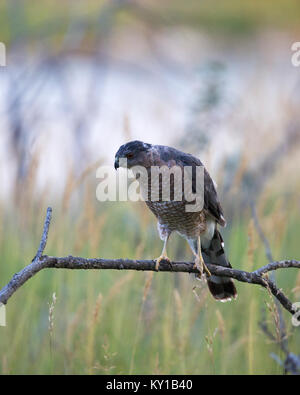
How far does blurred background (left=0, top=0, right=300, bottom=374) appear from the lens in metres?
3.45

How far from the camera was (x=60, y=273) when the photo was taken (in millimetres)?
3723

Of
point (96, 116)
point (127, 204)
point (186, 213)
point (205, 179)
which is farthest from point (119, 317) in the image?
point (96, 116)

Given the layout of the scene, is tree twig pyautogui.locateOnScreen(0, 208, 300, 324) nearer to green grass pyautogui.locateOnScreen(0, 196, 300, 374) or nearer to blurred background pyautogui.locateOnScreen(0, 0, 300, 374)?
blurred background pyautogui.locateOnScreen(0, 0, 300, 374)

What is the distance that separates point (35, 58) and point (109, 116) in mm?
1068

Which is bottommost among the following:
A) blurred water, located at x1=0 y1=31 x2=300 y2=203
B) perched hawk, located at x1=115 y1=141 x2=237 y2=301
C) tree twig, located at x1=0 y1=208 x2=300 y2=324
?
tree twig, located at x1=0 y1=208 x2=300 y2=324

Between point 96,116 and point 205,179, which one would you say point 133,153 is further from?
point 96,116

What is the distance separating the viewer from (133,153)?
3.13m

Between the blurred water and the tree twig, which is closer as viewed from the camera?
the tree twig

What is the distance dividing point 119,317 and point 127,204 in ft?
4.12

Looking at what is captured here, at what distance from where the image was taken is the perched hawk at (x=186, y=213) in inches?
125

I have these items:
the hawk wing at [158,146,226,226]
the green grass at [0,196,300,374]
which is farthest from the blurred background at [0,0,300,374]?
the hawk wing at [158,146,226,226]

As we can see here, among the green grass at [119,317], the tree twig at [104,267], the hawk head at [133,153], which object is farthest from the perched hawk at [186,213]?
the tree twig at [104,267]

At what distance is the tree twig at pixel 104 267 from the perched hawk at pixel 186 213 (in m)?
0.30

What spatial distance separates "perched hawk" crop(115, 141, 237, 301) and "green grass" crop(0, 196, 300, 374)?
0.15 m
